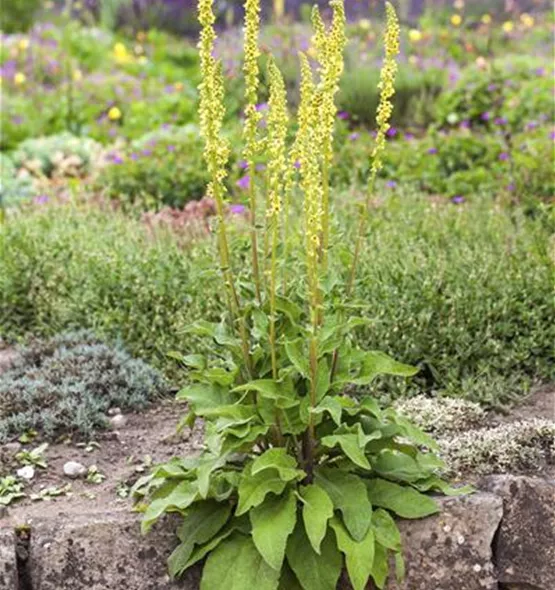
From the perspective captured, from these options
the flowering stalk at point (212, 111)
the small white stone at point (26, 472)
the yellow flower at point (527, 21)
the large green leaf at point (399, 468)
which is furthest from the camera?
the yellow flower at point (527, 21)

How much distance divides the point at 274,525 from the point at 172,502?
0.33 m

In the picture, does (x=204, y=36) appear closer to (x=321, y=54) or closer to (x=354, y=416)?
(x=321, y=54)

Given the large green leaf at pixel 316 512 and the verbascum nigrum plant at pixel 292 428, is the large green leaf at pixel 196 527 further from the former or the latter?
the large green leaf at pixel 316 512

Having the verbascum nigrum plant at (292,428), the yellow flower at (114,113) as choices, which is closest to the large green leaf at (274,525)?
the verbascum nigrum plant at (292,428)

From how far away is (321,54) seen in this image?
3250mm

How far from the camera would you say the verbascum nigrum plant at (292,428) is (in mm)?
3236

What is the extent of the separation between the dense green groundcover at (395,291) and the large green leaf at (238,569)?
1.14m

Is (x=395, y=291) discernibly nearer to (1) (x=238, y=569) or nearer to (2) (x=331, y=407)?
(2) (x=331, y=407)

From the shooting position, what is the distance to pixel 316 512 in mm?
3303

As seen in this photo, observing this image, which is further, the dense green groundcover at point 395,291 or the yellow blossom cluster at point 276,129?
the dense green groundcover at point 395,291

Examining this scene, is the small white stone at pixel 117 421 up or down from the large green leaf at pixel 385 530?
down

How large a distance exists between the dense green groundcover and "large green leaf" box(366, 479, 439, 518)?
0.87 meters

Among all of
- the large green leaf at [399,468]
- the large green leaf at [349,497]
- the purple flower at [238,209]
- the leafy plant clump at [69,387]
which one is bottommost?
the purple flower at [238,209]

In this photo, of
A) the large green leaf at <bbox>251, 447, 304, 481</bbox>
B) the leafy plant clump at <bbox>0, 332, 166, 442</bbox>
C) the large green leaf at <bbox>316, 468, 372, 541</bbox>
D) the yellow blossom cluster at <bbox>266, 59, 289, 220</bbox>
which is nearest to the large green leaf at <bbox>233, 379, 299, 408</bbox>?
the large green leaf at <bbox>251, 447, 304, 481</bbox>
